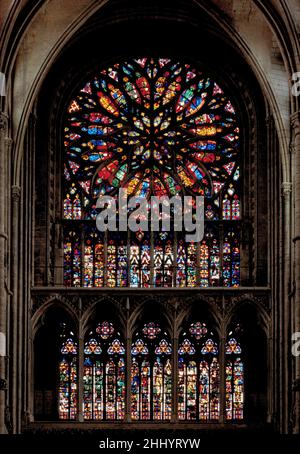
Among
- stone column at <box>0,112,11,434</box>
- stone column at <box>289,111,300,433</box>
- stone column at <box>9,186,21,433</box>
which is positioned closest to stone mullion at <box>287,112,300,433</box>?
stone column at <box>289,111,300,433</box>

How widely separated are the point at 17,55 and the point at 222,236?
7.23m

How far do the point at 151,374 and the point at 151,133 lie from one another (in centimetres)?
640

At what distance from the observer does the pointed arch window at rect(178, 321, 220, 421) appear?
152 ft

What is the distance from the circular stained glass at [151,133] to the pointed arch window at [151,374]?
3.59 m

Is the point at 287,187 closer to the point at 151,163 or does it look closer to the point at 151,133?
the point at 151,163

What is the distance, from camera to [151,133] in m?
48.4

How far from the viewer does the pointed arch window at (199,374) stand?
4638cm

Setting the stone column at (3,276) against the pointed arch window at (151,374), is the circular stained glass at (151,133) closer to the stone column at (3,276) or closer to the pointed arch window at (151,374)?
the pointed arch window at (151,374)

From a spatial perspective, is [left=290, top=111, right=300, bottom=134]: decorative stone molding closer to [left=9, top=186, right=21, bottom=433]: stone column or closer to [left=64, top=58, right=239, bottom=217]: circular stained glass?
[left=64, top=58, right=239, bottom=217]: circular stained glass

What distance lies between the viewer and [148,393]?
46.4 m

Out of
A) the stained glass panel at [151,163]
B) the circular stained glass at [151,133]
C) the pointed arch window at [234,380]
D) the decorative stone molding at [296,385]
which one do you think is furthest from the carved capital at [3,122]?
the pointed arch window at [234,380]

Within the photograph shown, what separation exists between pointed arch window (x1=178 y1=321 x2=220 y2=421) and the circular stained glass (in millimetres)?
3651

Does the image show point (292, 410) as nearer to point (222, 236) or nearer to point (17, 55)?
point (222, 236)

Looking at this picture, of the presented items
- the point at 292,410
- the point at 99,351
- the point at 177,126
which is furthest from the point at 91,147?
the point at 292,410
